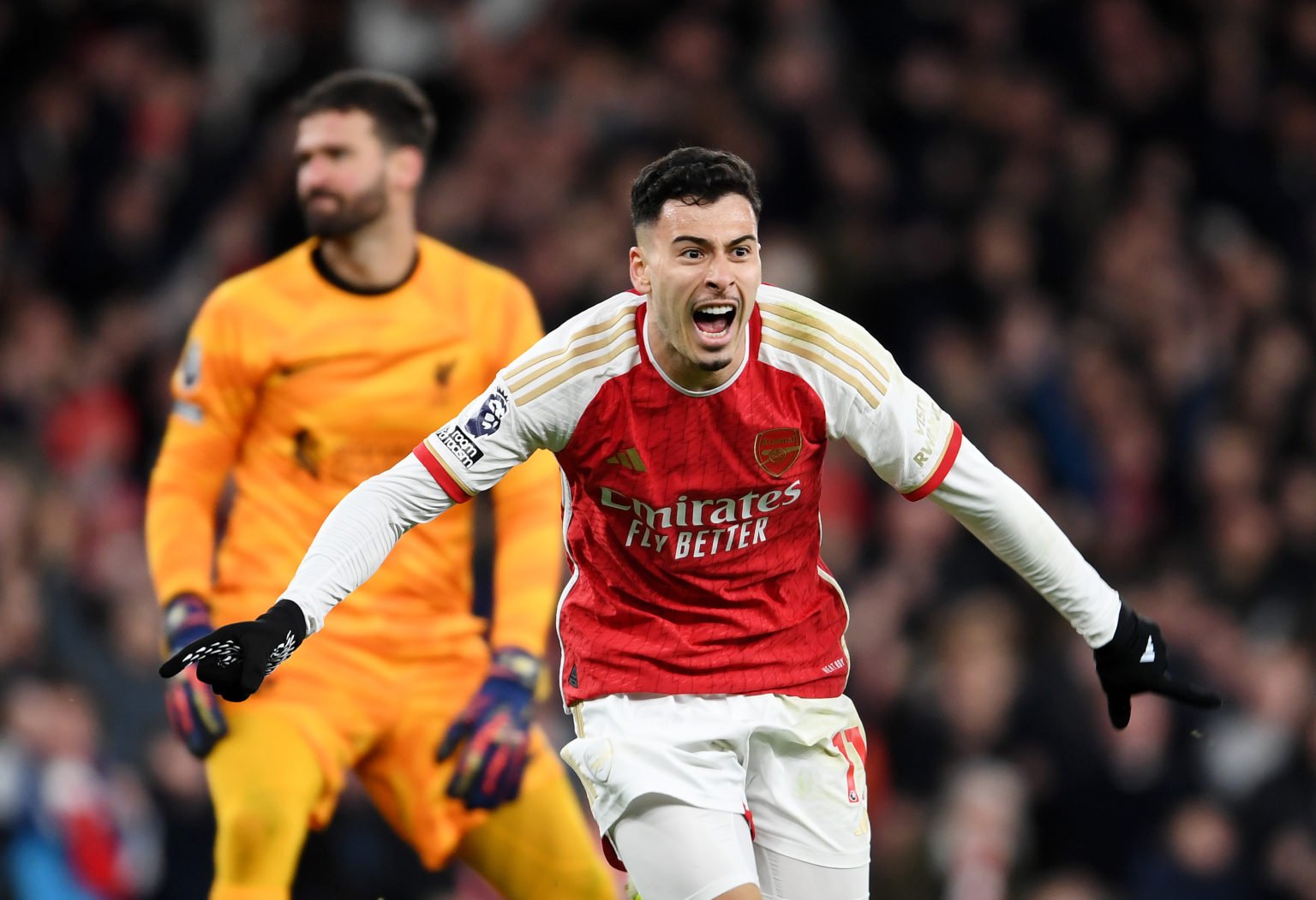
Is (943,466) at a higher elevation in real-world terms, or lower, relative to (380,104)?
lower

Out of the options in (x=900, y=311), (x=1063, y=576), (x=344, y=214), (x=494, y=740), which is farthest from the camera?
(x=900, y=311)

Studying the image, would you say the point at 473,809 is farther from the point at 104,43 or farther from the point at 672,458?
the point at 104,43

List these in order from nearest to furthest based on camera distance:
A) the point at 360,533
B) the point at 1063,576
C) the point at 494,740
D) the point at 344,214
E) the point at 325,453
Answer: the point at 360,533
the point at 1063,576
the point at 494,740
the point at 325,453
the point at 344,214

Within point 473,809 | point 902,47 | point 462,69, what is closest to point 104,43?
point 462,69

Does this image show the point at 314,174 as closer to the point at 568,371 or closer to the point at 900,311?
the point at 568,371

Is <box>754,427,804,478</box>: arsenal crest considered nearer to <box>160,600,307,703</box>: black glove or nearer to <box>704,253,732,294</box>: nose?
<box>704,253,732,294</box>: nose

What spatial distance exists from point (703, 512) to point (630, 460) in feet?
0.65

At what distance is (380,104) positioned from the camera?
229 inches

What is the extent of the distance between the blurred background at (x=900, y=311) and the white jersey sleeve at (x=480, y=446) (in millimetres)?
3198

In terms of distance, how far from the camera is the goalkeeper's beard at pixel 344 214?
566 cm

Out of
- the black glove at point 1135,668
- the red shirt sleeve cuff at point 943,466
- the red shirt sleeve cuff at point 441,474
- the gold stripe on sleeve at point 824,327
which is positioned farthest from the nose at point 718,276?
the black glove at point 1135,668

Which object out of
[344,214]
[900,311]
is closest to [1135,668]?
[344,214]

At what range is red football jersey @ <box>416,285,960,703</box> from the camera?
14.3 feet

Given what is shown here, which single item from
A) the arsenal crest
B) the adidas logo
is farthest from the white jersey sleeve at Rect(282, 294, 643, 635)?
the arsenal crest
